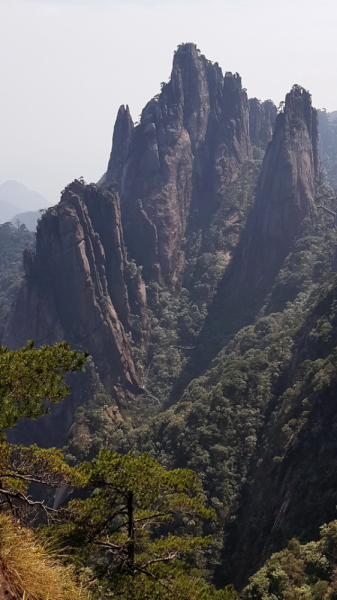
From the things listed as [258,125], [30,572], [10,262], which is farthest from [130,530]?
[258,125]

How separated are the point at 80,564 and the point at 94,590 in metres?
0.83

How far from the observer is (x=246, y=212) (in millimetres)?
88438

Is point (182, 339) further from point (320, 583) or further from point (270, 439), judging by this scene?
point (320, 583)

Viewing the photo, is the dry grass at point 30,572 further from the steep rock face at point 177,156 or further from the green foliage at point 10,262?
the green foliage at point 10,262

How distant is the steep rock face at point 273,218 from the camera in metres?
76.5

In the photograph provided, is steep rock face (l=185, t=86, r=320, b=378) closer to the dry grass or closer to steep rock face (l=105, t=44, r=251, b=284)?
steep rock face (l=105, t=44, r=251, b=284)

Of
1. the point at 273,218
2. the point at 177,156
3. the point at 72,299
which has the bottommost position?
the point at 72,299

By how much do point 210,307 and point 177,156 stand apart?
30.4m

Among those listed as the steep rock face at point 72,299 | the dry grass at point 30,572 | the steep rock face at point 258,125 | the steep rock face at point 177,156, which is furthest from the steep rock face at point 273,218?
the dry grass at point 30,572

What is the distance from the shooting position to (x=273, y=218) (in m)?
79.3

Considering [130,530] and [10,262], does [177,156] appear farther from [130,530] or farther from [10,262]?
[130,530]

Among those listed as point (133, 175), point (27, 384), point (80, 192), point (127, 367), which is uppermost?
point (133, 175)

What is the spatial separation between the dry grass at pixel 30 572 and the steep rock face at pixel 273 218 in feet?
214

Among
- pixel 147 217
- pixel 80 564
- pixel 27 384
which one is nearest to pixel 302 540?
pixel 80 564
